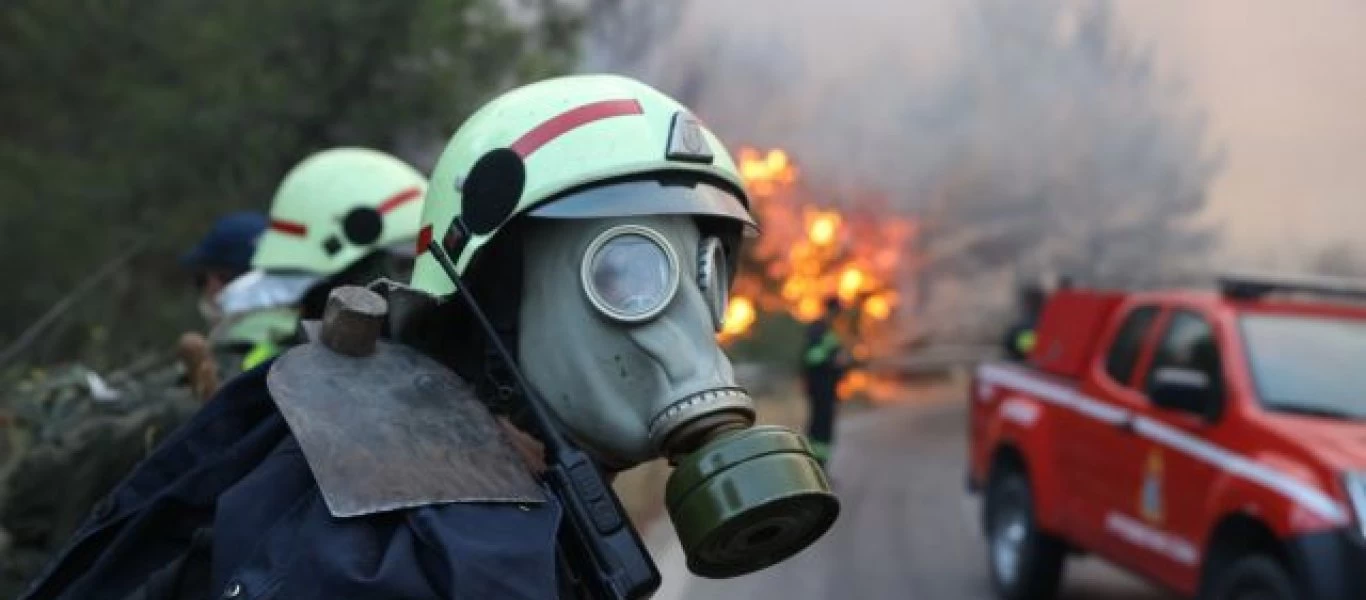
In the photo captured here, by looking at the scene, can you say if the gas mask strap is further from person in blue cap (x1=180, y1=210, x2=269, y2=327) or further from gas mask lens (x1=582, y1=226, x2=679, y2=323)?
person in blue cap (x1=180, y1=210, x2=269, y2=327)

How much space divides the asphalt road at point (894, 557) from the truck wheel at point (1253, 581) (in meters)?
2.64

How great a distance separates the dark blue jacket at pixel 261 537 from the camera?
6.01 ft

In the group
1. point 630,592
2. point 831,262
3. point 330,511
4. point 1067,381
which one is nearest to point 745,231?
point 630,592

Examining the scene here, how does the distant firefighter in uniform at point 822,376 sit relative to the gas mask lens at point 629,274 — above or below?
below

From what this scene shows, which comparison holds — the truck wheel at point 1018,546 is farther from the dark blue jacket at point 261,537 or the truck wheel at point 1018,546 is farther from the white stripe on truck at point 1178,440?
the dark blue jacket at point 261,537

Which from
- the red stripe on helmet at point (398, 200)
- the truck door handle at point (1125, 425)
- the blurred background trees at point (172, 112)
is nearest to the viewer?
the red stripe on helmet at point (398, 200)

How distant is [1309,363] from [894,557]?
4.19 metres

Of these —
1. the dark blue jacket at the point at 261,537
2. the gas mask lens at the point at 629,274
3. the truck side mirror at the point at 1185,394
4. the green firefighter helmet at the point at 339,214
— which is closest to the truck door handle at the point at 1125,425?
the truck side mirror at the point at 1185,394

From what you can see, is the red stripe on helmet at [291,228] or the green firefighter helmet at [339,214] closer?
the green firefighter helmet at [339,214]

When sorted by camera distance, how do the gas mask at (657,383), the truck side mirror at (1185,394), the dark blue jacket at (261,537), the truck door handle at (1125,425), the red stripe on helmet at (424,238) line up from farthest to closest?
the truck door handle at (1125,425), the truck side mirror at (1185,394), the red stripe on helmet at (424,238), the gas mask at (657,383), the dark blue jacket at (261,537)

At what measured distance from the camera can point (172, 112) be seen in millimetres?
11930

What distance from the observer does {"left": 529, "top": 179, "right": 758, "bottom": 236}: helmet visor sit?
2.19m

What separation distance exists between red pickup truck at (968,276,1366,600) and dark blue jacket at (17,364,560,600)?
15.5 feet

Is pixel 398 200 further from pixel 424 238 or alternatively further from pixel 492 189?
pixel 492 189
